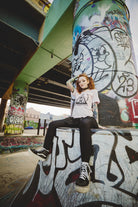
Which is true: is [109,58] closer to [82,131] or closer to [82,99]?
[82,99]

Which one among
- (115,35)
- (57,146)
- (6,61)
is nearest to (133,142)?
(57,146)

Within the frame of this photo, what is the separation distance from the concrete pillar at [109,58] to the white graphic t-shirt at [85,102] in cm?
19

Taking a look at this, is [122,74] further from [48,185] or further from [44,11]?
[44,11]

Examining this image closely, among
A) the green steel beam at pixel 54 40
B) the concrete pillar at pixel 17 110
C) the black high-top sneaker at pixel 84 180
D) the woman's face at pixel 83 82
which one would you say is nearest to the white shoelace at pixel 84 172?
the black high-top sneaker at pixel 84 180

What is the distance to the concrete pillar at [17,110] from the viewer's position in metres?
8.35

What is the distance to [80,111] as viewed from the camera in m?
1.95

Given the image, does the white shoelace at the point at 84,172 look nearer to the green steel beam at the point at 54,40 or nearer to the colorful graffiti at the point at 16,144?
the green steel beam at the point at 54,40

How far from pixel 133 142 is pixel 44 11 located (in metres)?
8.15

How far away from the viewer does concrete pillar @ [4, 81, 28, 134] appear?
8352 millimetres

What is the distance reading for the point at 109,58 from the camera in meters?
2.21

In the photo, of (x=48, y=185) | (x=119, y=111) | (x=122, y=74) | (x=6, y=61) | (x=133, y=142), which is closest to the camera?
(x=133, y=142)

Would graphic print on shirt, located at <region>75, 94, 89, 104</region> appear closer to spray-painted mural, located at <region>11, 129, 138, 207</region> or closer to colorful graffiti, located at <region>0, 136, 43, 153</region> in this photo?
spray-painted mural, located at <region>11, 129, 138, 207</region>

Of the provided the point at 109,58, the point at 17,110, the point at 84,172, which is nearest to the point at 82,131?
the point at 84,172

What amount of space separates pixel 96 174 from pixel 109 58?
2.27 m
